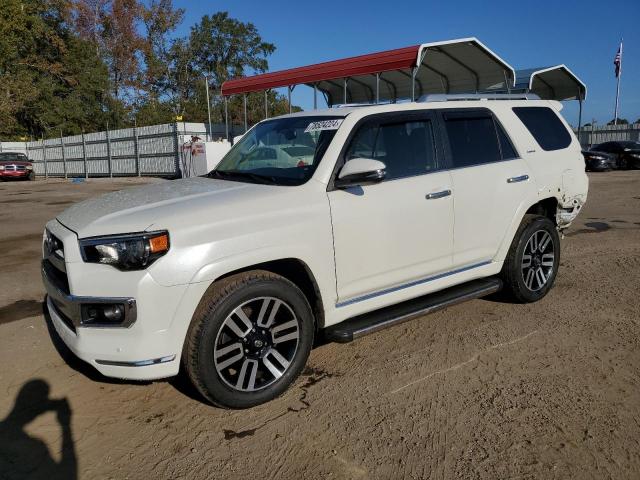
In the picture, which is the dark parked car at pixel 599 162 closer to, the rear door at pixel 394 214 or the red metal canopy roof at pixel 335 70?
the red metal canopy roof at pixel 335 70

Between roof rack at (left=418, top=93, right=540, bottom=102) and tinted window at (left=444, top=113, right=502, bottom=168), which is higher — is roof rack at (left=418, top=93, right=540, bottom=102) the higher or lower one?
the higher one

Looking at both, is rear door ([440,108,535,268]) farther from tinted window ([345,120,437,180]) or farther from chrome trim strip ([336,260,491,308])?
tinted window ([345,120,437,180])

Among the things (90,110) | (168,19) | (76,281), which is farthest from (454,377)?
(168,19)

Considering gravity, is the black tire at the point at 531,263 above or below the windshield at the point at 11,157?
below

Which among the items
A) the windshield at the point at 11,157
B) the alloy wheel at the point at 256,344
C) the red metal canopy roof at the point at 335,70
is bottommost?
the alloy wheel at the point at 256,344

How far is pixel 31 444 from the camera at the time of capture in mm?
2797

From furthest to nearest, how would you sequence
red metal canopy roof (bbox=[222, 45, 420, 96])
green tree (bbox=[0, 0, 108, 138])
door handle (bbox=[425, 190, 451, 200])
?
green tree (bbox=[0, 0, 108, 138]) < red metal canopy roof (bbox=[222, 45, 420, 96]) < door handle (bbox=[425, 190, 451, 200])

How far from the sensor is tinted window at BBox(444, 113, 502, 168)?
4180mm

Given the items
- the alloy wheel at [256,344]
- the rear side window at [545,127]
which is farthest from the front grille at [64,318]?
the rear side window at [545,127]

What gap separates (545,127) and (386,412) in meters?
3.42

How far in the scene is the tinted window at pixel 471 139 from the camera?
13.7 feet

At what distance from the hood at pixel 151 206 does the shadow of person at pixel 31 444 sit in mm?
1137

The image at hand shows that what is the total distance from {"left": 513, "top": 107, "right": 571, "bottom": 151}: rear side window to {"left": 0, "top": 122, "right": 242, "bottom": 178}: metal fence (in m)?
22.7

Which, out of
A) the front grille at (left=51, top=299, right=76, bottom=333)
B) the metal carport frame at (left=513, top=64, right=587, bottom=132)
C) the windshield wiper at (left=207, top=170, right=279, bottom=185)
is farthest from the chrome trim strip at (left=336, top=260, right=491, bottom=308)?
the metal carport frame at (left=513, top=64, right=587, bottom=132)
